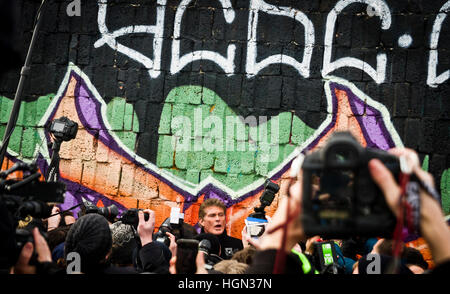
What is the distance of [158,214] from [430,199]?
17.8 ft

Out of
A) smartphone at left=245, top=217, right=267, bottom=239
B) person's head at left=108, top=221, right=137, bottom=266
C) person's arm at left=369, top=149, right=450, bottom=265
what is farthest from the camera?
smartphone at left=245, top=217, right=267, bottom=239

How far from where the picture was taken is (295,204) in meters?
1.87

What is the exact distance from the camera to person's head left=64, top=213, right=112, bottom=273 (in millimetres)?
3055

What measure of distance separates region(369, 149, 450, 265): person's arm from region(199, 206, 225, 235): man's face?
156 inches

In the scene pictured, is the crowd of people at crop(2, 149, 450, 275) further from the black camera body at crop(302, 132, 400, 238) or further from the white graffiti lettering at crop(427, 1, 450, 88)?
the white graffiti lettering at crop(427, 1, 450, 88)

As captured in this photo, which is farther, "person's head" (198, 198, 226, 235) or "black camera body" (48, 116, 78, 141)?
"person's head" (198, 198, 226, 235)

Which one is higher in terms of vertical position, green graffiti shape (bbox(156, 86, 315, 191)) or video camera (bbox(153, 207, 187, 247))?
green graffiti shape (bbox(156, 86, 315, 191))

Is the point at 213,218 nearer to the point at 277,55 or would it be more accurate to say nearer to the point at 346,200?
the point at 277,55

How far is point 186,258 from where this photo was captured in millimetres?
3105

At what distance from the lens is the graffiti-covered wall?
666 centimetres

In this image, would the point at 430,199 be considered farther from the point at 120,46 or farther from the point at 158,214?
the point at 120,46

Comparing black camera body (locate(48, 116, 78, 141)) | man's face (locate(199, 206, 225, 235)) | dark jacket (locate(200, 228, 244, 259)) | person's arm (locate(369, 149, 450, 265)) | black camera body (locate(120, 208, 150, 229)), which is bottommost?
dark jacket (locate(200, 228, 244, 259))

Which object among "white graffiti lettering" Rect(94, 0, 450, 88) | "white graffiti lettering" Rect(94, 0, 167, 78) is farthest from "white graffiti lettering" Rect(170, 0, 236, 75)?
"white graffiti lettering" Rect(94, 0, 167, 78)

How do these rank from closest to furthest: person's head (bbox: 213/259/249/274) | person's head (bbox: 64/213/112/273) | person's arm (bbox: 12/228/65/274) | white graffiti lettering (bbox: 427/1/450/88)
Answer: person's arm (bbox: 12/228/65/274) < person's head (bbox: 213/259/249/274) < person's head (bbox: 64/213/112/273) < white graffiti lettering (bbox: 427/1/450/88)
